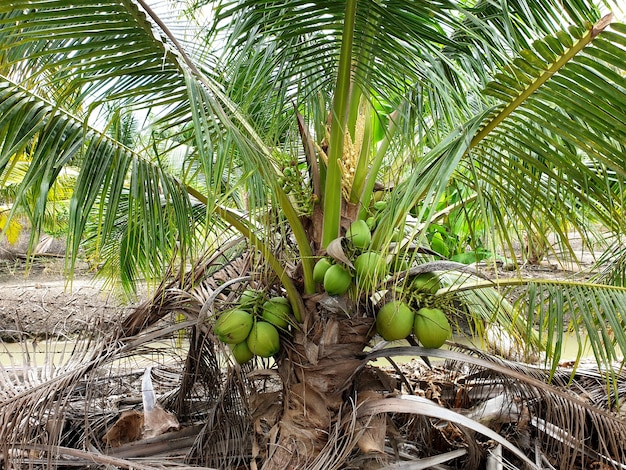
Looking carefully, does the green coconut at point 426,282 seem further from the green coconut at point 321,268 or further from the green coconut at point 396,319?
the green coconut at point 321,268

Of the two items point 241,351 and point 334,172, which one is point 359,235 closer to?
point 334,172

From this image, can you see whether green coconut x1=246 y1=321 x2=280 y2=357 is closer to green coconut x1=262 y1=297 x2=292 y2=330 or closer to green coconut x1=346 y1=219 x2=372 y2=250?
green coconut x1=262 y1=297 x2=292 y2=330

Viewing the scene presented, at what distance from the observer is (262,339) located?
1.41 meters

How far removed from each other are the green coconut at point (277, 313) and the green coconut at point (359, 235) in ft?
0.94

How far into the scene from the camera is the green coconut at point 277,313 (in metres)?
1.46

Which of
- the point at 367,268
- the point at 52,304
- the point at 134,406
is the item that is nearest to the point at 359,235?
the point at 367,268

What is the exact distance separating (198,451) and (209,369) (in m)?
0.28

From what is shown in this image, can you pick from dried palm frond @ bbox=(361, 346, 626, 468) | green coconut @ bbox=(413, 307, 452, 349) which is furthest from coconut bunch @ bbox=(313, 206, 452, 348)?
dried palm frond @ bbox=(361, 346, 626, 468)

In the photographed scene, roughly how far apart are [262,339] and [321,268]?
0.24 meters

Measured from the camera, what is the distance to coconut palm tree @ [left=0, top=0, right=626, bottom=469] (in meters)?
1.08

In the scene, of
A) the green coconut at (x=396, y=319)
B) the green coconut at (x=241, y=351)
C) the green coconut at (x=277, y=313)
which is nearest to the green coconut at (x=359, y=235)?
the green coconut at (x=396, y=319)

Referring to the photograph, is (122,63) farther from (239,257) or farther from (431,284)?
(239,257)

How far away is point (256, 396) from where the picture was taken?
63.4 inches

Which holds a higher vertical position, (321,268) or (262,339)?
(321,268)
